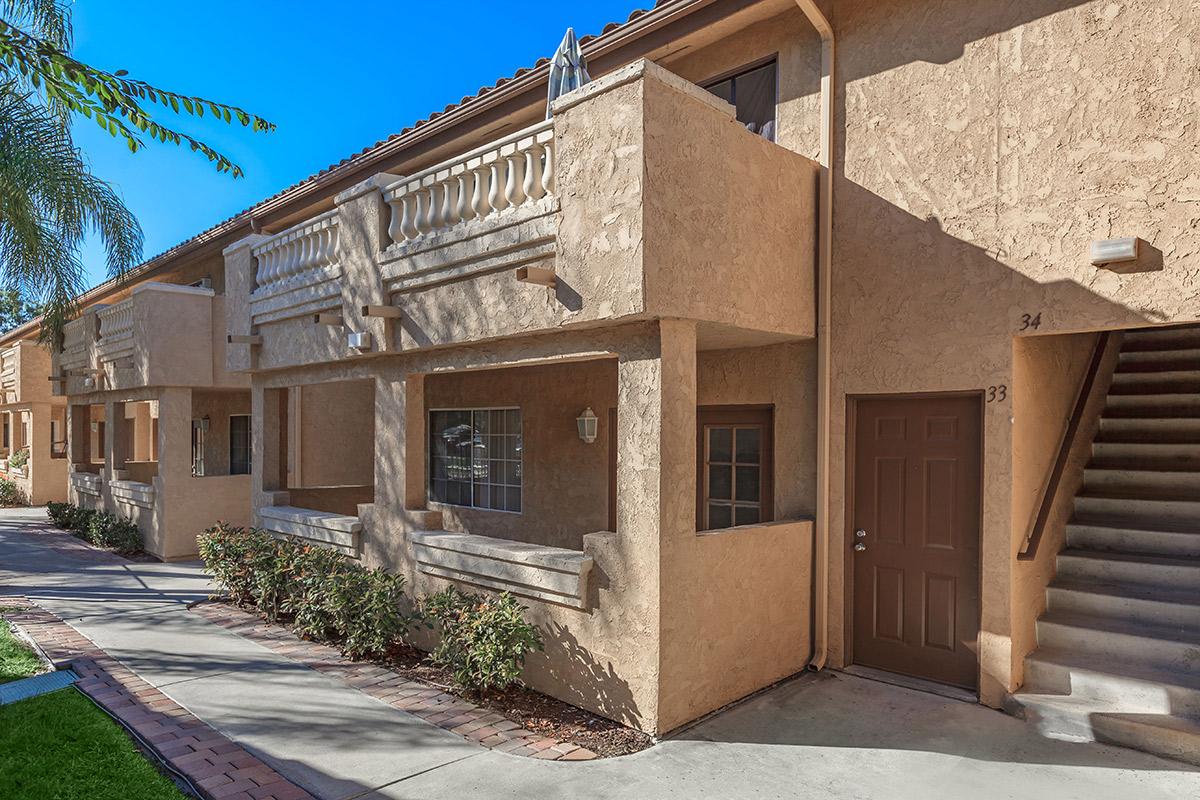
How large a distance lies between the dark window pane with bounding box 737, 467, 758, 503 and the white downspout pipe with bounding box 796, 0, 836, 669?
0.93m

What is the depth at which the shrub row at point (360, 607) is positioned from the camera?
6113 mm

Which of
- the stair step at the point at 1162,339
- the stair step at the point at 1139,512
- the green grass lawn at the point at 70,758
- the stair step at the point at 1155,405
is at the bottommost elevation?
the green grass lawn at the point at 70,758

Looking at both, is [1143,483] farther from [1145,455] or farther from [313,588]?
[313,588]

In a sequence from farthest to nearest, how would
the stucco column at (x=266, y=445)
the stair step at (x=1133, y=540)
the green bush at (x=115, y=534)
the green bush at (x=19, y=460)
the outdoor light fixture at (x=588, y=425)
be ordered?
the green bush at (x=19, y=460) → the green bush at (x=115, y=534) → the stucco column at (x=266, y=445) → the outdoor light fixture at (x=588, y=425) → the stair step at (x=1133, y=540)

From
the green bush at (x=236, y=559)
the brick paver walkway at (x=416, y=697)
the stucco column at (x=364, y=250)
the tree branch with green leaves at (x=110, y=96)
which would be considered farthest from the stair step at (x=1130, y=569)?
the green bush at (x=236, y=559)

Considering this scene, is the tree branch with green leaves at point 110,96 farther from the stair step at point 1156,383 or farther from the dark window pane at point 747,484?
the stair step at point 1156,383

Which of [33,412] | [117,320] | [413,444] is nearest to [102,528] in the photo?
[117,320]

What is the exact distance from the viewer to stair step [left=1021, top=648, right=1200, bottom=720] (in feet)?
17.7

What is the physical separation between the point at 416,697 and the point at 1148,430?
7565 millimetres

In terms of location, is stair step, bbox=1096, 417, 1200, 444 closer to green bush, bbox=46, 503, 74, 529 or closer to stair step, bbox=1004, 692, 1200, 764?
stair step, bbox=1004, 692, 1200, 764

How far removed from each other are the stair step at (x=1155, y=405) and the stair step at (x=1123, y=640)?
2684mm

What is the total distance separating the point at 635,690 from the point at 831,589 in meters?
2.38

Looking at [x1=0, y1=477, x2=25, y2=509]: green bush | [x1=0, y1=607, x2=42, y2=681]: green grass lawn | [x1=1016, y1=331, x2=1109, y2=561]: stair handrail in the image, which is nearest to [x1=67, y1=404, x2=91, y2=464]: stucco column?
[x1=0, y1=477, x2=25, y2=509]: green bush

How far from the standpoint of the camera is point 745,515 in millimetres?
7918
